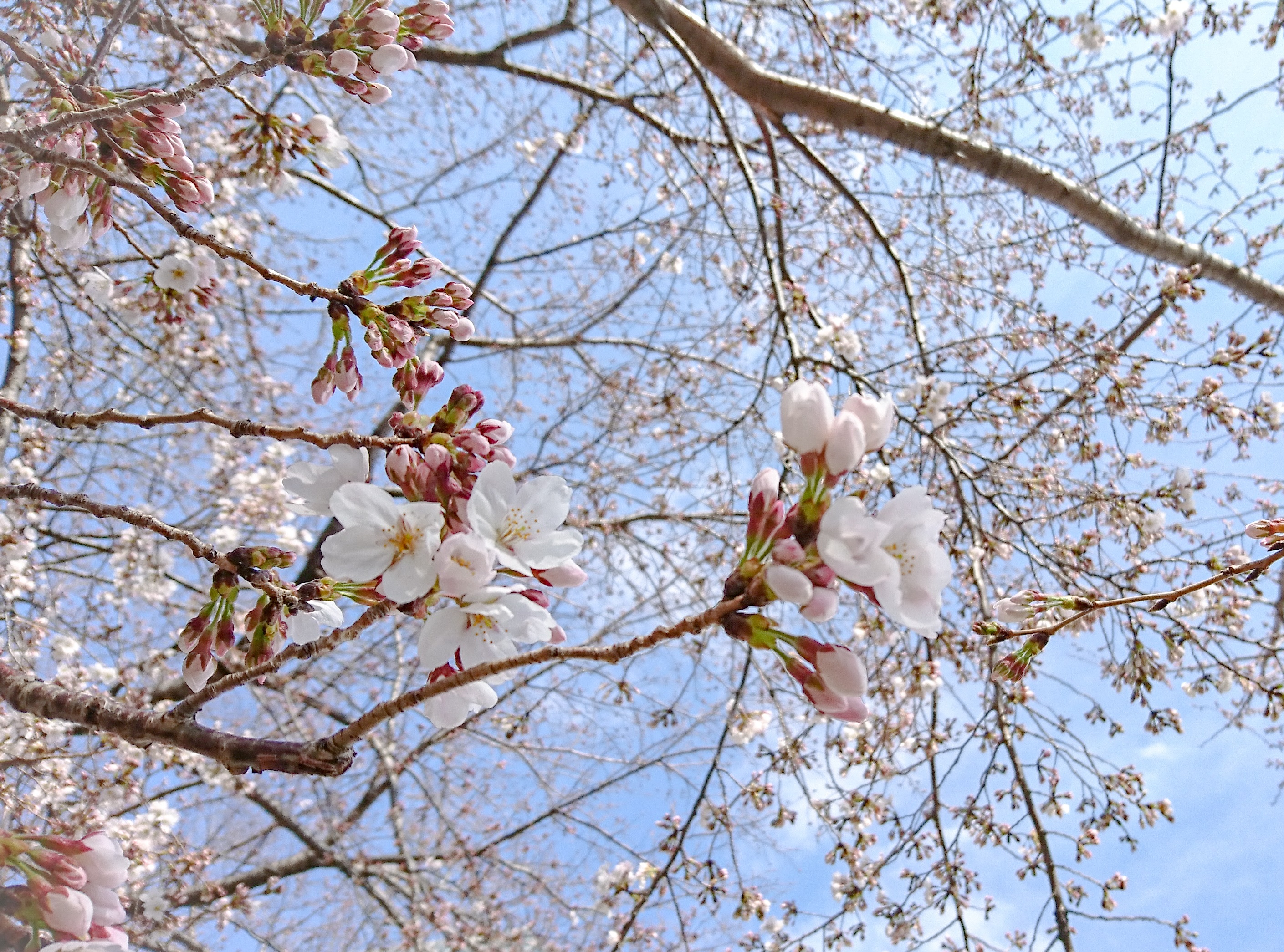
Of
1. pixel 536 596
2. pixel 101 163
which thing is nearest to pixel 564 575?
pixel 536 596

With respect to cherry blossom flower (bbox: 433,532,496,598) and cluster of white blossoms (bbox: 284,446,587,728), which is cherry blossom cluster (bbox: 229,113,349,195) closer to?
cluster of white blossoms (bbox: 284,446,587,728)

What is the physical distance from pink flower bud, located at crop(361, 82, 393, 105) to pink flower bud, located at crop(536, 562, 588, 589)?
1.08 metres

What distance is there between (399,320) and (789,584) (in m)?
0.91

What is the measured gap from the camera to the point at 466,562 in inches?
33.7

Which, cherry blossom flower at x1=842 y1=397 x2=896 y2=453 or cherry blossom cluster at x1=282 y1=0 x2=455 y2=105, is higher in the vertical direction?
cherry blossom cluster at x1=282 y1=0 x2=455 y2=105

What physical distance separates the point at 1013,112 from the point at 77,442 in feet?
17.3

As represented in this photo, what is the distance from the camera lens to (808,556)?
32.4 inches

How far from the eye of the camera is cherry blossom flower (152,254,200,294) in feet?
6.40

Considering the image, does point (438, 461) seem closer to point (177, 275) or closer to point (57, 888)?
point (57, 888)

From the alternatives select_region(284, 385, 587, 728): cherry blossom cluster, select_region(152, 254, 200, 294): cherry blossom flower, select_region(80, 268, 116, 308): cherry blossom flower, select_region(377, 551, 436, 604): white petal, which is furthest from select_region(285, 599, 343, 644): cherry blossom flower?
select_region(80, 268, 116, 308): cherry blossom flower

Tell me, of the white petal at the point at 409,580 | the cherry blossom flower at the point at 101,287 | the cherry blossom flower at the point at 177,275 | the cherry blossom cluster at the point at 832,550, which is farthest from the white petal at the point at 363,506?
the cherry blossom flower at the point at 101,287

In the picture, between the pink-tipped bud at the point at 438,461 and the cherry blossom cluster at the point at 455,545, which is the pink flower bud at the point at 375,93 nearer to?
the cherry blossom cluster at the point at 455,545

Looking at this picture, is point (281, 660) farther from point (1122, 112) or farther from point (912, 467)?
point (1122, 112)

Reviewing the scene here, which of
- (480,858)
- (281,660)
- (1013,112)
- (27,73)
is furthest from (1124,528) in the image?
(480,858)
